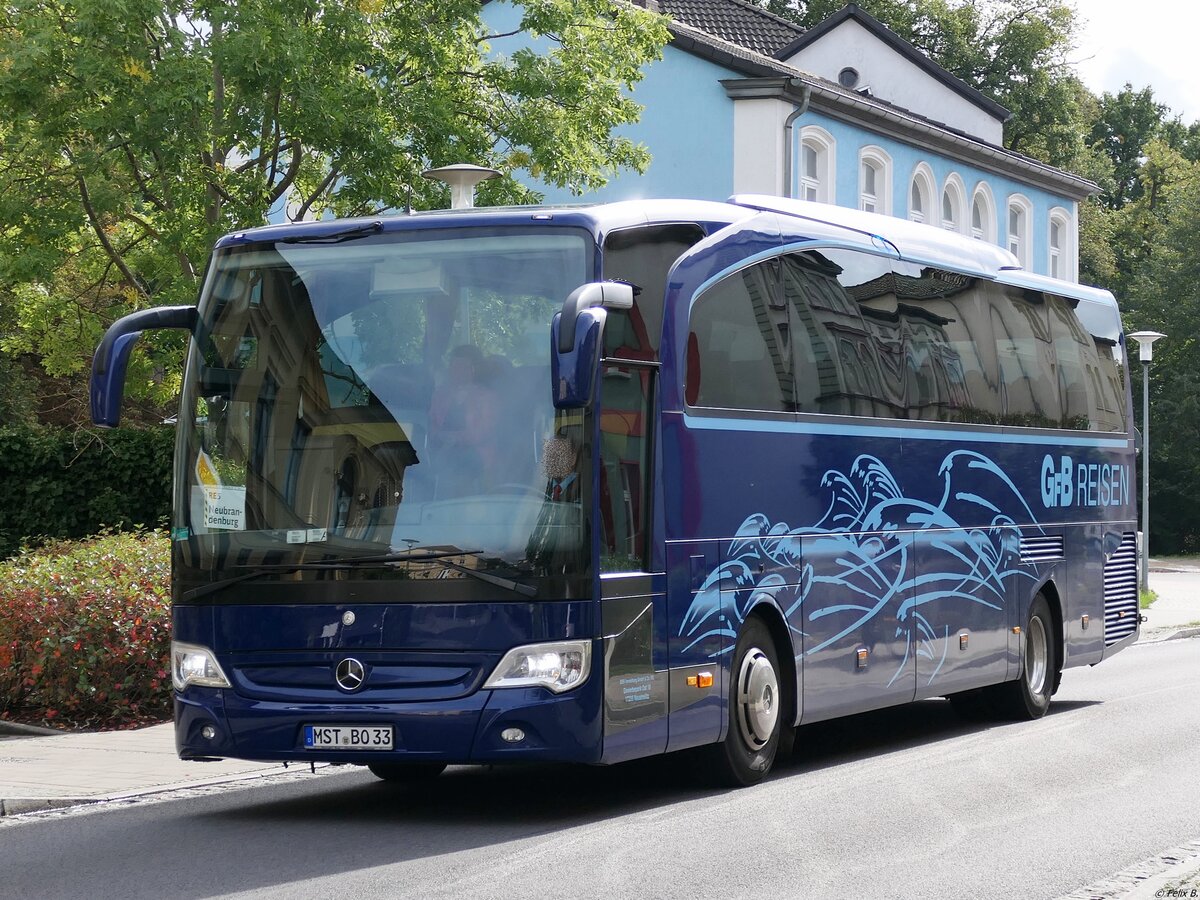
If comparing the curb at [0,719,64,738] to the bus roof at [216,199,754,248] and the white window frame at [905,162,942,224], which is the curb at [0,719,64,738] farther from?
the white window frame at [905,162,942,224]

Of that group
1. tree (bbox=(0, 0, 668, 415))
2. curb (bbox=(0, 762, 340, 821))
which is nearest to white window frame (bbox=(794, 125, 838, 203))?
tree (bbox=(0, 0, 668, 415))

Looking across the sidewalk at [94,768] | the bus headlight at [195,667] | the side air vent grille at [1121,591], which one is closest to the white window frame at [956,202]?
the side air vent grille at [1121,591]

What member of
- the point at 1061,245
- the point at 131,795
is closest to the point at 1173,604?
the point at 1061,245

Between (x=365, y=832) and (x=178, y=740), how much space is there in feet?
4.24

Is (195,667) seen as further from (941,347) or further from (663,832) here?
(941,347)

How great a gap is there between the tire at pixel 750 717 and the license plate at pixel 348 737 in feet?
7.33

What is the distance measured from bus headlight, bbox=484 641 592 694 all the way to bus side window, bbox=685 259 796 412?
72.6 inches

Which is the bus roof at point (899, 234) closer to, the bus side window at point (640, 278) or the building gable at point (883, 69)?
the bus side window at point (640, 278)

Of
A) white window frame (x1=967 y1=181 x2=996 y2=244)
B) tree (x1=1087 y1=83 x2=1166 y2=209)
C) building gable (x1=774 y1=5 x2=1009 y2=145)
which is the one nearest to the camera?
building gable (x1=774 y1=5 x2=1009 y2=145)

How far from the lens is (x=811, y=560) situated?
482 inches

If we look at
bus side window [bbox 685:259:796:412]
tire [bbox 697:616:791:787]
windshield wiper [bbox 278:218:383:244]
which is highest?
windshield wiper [bbox 278:218:383:244]

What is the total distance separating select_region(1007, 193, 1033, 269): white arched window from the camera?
4481 centimetres

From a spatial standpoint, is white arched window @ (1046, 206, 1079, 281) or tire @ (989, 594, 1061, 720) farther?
white arched window @ (1046, 206, 1079, 281)

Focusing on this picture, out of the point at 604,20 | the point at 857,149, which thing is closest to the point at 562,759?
the point at 604,20
